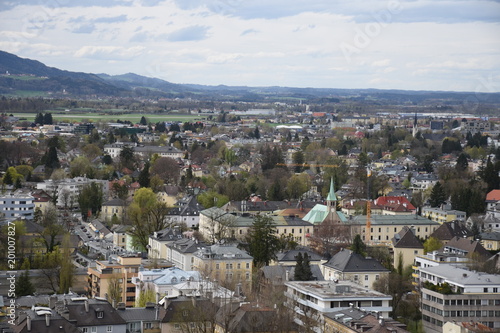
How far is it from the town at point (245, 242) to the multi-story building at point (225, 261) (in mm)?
71

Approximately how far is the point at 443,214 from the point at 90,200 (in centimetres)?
1869

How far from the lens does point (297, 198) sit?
64312mm

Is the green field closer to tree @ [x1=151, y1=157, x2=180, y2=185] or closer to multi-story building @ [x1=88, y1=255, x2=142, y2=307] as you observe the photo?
tree @ [x1=151, y1=157, x2=180, y2=185]

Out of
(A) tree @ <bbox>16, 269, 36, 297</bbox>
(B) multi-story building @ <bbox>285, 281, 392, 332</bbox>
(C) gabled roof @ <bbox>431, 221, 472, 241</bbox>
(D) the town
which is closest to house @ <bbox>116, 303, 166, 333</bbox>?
(D) the town

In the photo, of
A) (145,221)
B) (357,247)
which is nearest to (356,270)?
(357,247)

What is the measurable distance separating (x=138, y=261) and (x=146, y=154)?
2245 inches

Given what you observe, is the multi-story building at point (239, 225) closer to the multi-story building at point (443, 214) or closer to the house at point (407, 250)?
the house at point (407, 250)

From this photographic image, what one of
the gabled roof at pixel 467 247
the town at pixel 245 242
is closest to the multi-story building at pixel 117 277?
the town at pixel 245 242

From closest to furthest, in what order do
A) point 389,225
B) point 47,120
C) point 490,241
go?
1. point 490,241
2. point 389,225
3. point 47,120

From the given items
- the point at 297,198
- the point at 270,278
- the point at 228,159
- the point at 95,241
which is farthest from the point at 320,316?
the point at 228,159

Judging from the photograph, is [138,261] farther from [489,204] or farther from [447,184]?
[447,184]

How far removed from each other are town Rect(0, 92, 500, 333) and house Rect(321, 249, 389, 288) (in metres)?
0.07

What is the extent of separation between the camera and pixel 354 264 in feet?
116

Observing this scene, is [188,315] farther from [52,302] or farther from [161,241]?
[161,241]
